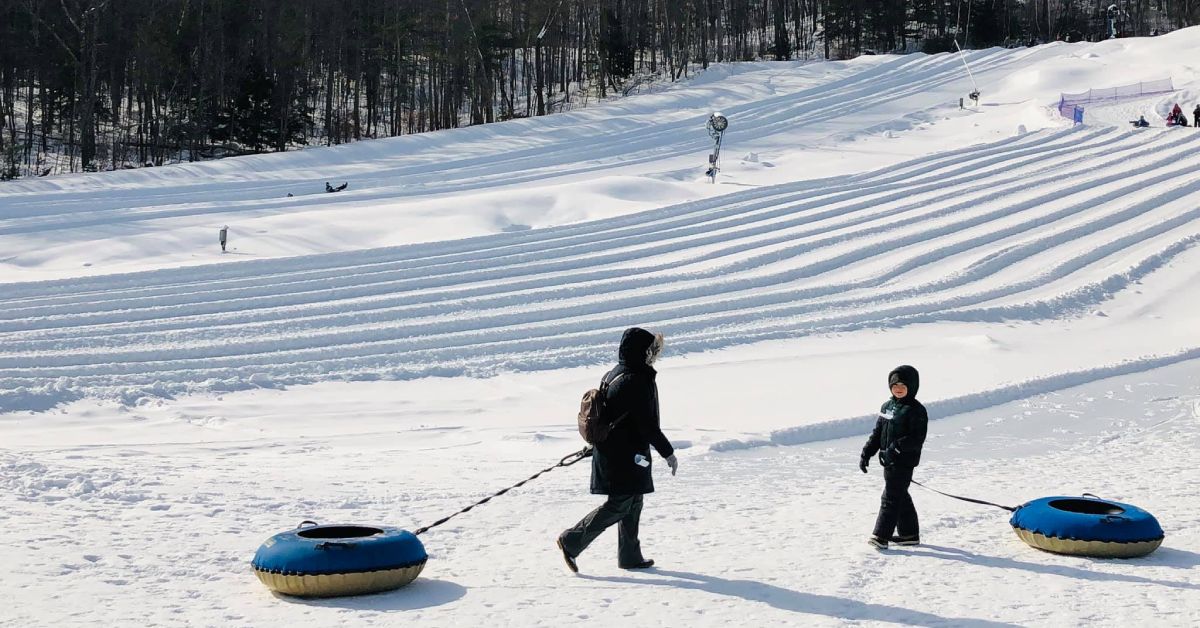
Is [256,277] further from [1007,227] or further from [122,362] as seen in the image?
[1007,227]

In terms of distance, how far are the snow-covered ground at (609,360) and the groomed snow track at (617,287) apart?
0.07 m

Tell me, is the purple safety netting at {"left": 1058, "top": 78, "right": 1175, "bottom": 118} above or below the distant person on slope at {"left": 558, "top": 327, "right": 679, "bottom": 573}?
above

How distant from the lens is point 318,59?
2056 inches

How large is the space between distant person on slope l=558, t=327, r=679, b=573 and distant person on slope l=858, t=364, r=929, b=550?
4.66ft

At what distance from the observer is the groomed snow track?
53.0 ft

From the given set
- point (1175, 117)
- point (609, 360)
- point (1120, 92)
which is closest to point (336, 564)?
point (609, 360)

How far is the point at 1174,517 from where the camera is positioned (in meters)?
8.21

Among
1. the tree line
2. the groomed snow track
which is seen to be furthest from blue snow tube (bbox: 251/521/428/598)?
the tree line

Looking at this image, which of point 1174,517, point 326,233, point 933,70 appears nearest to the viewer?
point 1174,517

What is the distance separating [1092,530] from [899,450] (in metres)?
1.12

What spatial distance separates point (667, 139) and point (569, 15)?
1132 inches

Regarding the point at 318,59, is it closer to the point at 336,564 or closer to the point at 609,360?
the point at 609,360

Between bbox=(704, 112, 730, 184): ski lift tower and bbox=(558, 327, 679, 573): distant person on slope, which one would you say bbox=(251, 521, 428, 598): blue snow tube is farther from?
bbox=(704, 112, 730, 184): ski lift tower

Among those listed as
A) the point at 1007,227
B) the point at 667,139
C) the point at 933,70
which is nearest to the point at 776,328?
the point at 1007,227
